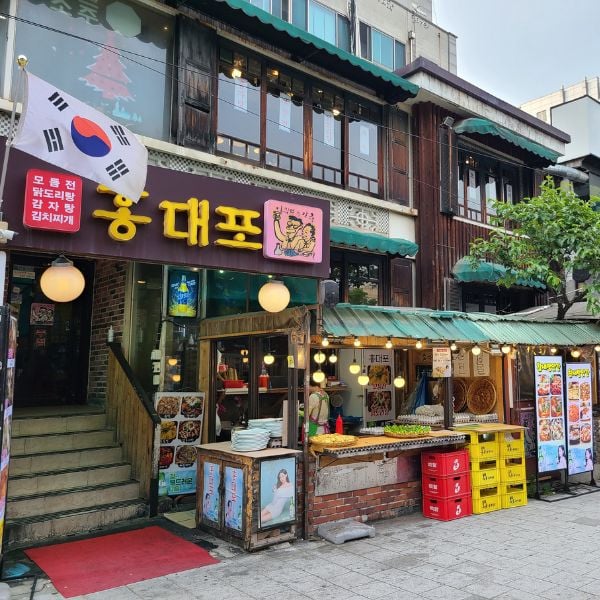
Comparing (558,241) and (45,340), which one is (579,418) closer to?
(558,241)

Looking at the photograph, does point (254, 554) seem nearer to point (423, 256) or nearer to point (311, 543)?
point (311, 543)

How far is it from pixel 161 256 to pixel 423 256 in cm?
864

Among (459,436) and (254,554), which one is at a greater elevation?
(459,436)

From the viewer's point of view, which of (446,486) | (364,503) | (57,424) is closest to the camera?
(364,503)

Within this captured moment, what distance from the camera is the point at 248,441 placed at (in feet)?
24.3

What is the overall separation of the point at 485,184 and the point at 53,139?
13.3m

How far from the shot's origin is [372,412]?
13508 mm

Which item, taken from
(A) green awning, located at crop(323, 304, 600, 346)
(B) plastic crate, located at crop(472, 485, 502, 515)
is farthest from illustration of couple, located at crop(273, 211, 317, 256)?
(B) plastic crate, located at crop(472, 485, 502, 515)

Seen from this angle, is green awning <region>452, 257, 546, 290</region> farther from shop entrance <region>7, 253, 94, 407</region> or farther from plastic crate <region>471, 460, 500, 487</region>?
shop entrance <region>7, 253, 94, 407</region>

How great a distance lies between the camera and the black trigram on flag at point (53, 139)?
528 cm

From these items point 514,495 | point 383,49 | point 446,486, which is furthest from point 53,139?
point 383,49

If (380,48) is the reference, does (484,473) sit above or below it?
below

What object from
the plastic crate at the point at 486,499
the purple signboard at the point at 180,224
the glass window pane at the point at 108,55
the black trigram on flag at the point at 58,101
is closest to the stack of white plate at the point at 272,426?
the purple signboard at the point at 180,224

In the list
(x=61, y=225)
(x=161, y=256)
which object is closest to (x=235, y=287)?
(x=161, y=256)
